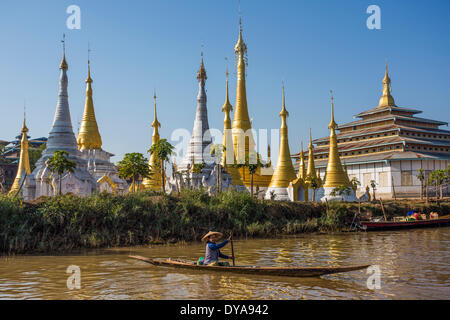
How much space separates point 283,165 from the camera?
38.5m

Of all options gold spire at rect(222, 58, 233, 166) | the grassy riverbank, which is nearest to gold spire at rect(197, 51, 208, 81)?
gold spire at rect(222, 58, 233, 166)

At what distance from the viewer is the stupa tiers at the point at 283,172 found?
3725 centimetres

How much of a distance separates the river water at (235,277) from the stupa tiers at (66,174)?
543 inches

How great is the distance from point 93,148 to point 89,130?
1.59 m

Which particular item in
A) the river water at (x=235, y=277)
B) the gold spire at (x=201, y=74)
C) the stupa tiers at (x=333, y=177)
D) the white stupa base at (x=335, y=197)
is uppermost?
the gold spire at (x=201, y=74)

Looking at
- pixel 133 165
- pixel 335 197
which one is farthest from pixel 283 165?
pixel 133 165

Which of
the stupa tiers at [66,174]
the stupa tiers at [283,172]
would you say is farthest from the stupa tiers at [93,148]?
the stupa tiers at [283,172]

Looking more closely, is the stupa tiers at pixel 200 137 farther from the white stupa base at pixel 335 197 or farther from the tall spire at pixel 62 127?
the white stupa base at pixel 335 197

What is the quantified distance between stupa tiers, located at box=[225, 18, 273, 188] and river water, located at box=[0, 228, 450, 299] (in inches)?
756

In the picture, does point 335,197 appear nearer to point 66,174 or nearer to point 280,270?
point 66,174

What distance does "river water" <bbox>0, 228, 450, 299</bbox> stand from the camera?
397 inches

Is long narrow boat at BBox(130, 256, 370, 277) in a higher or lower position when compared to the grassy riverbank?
lower

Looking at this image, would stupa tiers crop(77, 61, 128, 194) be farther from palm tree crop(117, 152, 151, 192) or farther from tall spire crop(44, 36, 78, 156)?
palm tree crop(117, 152, 151, 192)
